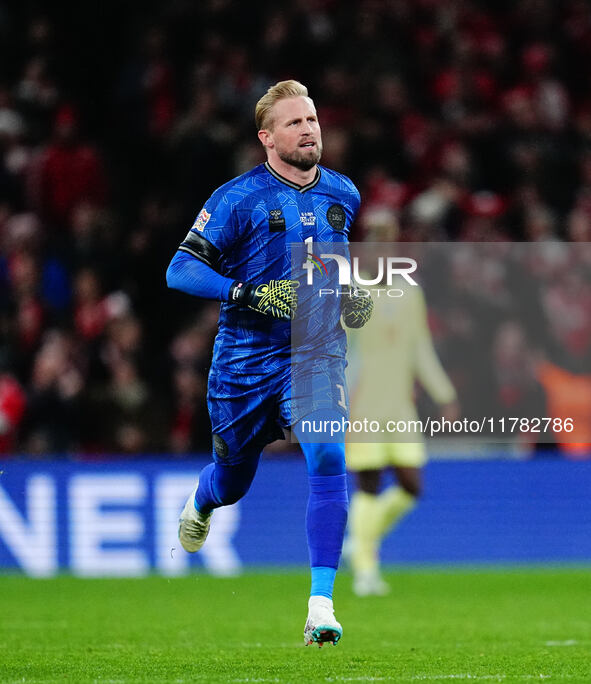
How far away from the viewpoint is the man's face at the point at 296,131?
6.21m

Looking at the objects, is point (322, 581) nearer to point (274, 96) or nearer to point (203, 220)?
point (203, 220)

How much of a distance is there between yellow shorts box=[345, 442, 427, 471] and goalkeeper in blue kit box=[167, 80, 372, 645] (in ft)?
13.6

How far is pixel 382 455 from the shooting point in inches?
416

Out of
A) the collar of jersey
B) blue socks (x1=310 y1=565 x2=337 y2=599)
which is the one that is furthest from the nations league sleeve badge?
blue socks (x1=310 y1=565 x2=337 y2=599)

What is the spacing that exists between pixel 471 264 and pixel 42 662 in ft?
24.6

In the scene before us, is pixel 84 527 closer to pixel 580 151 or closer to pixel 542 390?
pixel 542 390

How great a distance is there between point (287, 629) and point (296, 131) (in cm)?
312

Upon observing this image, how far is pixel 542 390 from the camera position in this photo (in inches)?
496

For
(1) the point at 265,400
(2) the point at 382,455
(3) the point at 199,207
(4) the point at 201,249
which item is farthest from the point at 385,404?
(4) the point at 201,249

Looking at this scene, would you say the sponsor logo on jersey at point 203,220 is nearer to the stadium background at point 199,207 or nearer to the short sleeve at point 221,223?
the short sleeve at point 221,223

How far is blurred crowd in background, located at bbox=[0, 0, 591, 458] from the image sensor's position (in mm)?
12641

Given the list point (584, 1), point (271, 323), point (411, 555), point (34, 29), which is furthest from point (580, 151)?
point (271, 323)

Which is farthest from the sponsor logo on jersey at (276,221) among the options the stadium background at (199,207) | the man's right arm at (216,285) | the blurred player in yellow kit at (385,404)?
the blurred player in yellow kit at (385,404)

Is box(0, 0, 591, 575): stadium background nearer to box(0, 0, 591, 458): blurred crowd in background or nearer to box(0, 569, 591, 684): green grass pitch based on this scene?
box(0, 0, 591, 458): blurred crowd in background
